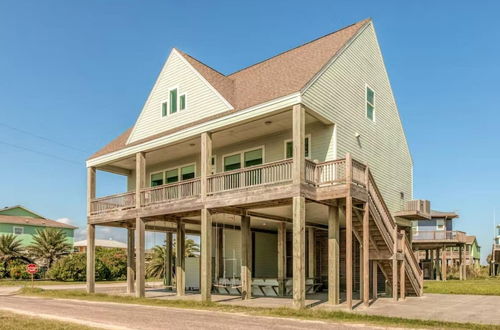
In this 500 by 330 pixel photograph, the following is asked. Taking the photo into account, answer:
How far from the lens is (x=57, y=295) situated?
24.3 meters

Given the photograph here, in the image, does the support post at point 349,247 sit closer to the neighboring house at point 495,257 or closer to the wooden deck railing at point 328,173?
the wooden deck railing at point 328,173

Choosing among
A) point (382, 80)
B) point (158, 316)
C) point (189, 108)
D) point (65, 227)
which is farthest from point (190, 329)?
point (65, 227)

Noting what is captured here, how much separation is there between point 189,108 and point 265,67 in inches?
171

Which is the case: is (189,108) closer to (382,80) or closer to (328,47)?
(328,47)

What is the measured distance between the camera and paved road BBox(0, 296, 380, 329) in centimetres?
1230

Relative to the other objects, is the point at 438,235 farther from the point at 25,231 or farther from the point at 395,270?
the point at 25,231

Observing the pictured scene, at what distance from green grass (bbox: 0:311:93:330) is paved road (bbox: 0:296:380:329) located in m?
0.58

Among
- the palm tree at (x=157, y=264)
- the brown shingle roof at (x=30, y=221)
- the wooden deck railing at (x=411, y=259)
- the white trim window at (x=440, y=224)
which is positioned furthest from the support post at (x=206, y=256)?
the brown shingle roof at (x=30, y=221)

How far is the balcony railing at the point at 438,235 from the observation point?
4062 centimetres

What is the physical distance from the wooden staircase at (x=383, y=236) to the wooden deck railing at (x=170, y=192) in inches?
275

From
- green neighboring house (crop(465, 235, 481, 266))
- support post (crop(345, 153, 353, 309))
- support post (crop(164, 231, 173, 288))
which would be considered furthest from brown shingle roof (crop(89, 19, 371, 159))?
green neighboring house (crop(465, 235, 481, 266))

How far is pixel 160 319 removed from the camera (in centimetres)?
1380

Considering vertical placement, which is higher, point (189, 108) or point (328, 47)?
point (328, 47)

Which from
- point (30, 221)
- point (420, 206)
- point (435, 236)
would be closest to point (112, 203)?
point (420, 206)
